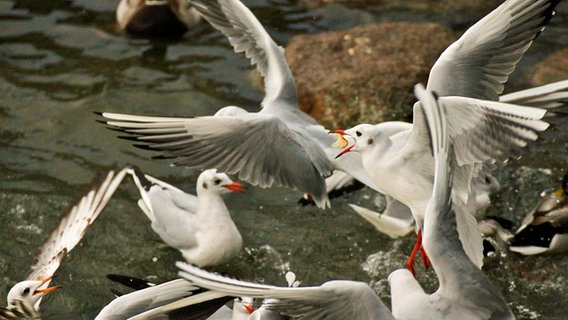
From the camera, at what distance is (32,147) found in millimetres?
9164

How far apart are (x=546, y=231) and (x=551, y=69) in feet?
10.2

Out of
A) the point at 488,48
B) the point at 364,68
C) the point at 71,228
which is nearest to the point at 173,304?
the point at 71,228

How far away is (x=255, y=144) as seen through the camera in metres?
6.63

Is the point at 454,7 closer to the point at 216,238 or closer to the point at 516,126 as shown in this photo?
the point at 216,238

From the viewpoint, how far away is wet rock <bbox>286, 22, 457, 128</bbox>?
9.31 metres

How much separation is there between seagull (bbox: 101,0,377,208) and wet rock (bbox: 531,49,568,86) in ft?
11.3

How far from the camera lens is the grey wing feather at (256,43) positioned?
7.41 meters

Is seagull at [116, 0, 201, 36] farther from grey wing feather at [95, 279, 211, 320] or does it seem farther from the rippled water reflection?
grey wing feather at [95, 279, 211, 320]

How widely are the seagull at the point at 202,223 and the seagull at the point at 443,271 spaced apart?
2.24m

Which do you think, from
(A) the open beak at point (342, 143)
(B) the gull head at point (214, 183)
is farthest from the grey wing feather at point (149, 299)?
(B) the gull head at point (214, 183)

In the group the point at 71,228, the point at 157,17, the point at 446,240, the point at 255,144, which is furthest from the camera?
the point at 157,17

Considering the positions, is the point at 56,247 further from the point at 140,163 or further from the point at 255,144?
the point at 140,163

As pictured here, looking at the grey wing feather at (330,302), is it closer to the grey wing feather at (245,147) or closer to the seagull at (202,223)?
the grey wing feather at (245,147)

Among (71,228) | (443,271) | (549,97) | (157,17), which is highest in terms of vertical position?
(549,97)
